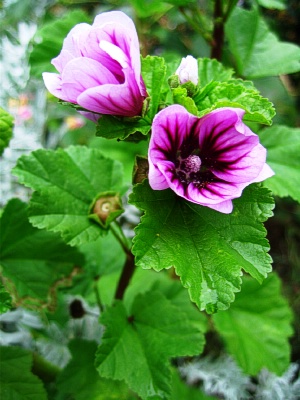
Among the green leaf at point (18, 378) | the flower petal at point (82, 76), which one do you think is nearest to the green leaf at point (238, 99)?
the flower petal at point (82, 76)

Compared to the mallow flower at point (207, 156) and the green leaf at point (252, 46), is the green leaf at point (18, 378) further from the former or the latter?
the green leaf at point (252, 46)

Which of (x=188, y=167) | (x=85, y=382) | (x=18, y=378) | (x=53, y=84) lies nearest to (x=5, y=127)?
(x=53, y=84)

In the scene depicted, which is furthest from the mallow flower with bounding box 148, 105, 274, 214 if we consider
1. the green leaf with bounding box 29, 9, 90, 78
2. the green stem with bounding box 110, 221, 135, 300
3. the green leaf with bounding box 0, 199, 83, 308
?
the green leaf with bounding box 29, 9, 90, 78

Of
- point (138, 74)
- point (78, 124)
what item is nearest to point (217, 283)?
point (138, 74)

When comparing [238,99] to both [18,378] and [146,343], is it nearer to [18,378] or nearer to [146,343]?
[146,343]

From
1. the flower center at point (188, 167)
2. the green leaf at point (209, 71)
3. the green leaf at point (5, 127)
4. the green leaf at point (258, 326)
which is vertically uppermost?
the green leaf at point (209, 71)

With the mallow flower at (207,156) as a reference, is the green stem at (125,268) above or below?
below
